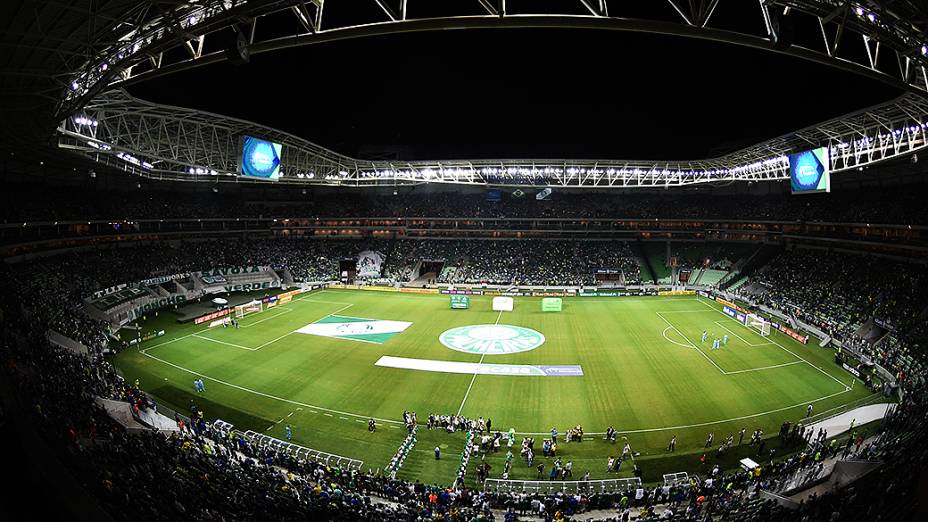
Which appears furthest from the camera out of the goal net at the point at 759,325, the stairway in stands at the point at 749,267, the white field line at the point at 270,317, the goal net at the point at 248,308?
the stairway in stands at the point at 749,267

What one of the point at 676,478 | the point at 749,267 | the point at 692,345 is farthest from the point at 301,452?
the point at 749,267

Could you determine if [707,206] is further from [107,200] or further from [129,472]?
[107,200]

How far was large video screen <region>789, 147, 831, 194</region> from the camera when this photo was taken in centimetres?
3234

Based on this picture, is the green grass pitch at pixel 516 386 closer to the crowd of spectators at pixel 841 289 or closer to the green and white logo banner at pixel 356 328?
the green and white logo banner at pixel 356 328

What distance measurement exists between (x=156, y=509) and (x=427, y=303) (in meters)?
41.3

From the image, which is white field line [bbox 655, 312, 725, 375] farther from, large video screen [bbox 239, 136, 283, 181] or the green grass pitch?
large video screen [bbox 239, 136, 283, 181]

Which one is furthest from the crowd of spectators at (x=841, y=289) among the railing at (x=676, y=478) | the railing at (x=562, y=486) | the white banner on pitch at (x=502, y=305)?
the railing at (x=562, y=486)

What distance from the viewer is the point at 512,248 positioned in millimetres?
67750

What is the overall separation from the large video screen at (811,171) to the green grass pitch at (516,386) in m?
12.2

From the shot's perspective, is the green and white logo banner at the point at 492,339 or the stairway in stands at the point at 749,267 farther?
the stairway in stands at the point at 749,267

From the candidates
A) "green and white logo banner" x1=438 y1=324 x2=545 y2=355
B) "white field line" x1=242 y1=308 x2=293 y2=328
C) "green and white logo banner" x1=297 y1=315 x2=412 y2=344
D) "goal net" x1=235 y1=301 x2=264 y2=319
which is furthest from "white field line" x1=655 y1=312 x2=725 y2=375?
"goal net" x1=235 y1=301 x2=264 y2=319

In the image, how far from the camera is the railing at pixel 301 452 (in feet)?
64.6

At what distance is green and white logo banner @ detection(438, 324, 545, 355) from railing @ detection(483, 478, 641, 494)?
1539cm

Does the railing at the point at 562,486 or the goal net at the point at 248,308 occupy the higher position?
the goal net at the point at 248,308
